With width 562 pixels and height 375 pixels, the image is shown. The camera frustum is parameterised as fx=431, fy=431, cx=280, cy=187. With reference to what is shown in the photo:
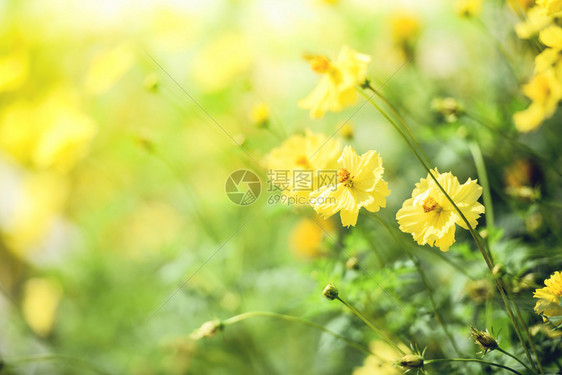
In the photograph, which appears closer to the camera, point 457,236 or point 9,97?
point 457,236

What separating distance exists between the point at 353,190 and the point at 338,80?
161mm

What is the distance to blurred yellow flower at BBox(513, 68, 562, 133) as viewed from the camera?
584 mm

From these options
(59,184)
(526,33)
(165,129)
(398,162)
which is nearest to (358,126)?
(398,162)

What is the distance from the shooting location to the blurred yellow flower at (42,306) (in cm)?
122

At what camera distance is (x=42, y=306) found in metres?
1.27

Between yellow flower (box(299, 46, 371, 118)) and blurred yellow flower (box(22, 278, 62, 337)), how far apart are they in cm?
105

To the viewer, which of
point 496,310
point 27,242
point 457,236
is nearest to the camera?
point 496,310

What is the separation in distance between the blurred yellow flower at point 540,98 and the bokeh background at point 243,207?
0.11ft

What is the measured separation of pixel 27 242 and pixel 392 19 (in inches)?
54.9

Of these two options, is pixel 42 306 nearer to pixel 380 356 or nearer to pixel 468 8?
pixel 380 356

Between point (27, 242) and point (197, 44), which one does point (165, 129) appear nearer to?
point (197, 44)

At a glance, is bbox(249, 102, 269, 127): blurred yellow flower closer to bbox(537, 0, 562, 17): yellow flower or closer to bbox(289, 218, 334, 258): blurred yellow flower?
bbox(289, 218, 334, 258): blurred yellow flower

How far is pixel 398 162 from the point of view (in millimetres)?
947

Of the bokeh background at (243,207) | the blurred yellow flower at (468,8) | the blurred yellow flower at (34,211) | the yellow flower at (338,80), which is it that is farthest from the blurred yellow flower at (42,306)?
the blurred yellow flower at (468,8)
